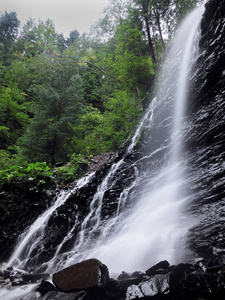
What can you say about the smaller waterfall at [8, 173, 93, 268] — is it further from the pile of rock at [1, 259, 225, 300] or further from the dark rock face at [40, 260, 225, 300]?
the dark rock face at [40, 260, 225, 300]

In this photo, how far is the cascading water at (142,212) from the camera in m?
3.55

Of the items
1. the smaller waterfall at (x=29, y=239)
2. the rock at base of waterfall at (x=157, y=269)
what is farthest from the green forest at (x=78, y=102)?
the rock at base of waterfall at (x=157, y=269)

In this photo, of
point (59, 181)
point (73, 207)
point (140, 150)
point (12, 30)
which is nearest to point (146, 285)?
point (73, 207)

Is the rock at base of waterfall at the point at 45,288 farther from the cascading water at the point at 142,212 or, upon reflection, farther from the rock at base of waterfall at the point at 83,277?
the cascading water at the point at 142,212

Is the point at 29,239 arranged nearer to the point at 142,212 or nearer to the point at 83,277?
the point at 142,212

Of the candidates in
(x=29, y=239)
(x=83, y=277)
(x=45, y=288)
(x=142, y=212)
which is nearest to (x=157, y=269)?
(x=83, y=277)

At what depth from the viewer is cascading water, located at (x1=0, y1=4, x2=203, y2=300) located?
3549mm

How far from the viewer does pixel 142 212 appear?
4.80 metres

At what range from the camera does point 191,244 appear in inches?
121

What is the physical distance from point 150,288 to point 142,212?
104 inches

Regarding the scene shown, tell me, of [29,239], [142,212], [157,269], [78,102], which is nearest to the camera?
[157,269]

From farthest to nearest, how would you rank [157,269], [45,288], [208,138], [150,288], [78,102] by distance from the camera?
[78,102]
[208,138]
[45,288]
[157,269]
[150,288]

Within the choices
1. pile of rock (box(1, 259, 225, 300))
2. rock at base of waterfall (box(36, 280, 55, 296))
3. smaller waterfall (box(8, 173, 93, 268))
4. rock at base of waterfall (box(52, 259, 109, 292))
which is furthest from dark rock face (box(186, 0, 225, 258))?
smaller waterfall (box(8, 173, 93, 268))

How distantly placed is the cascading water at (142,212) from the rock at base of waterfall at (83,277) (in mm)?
861
